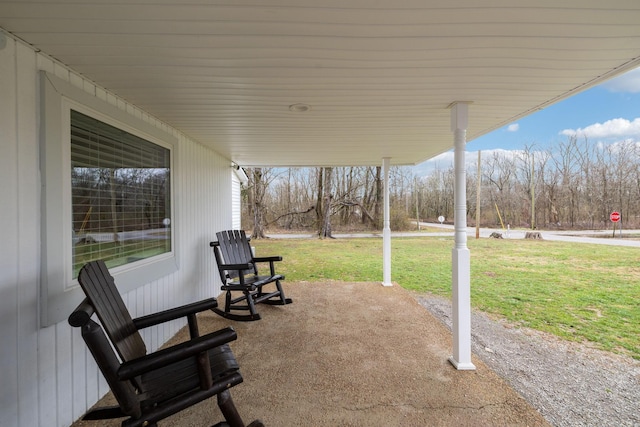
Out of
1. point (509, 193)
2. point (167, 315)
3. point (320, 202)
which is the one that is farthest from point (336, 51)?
point (509, 193)

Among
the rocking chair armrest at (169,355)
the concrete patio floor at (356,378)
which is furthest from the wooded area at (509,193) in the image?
the rocking chair armrest at (169,355)

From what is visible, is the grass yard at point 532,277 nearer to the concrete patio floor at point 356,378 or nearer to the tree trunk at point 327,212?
the concrete patio floor at point 356,378

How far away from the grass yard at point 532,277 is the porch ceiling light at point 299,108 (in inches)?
133

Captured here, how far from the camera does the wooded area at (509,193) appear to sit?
1299cm

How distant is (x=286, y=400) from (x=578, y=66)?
2780 mm

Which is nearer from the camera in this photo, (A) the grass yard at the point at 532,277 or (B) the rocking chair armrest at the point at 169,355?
(B) the rocking chair armrest at the point at 169,355

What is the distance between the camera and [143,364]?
116cm

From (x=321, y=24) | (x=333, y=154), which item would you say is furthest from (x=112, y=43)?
(x=333, y=154)

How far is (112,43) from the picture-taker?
1.38 m

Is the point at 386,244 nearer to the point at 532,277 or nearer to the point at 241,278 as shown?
the point at 241,278

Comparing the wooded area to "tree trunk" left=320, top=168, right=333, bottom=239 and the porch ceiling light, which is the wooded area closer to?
"tree trunk" left=320, top=168, right=333, bottom=239

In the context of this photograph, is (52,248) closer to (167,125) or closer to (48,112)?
(48,112)

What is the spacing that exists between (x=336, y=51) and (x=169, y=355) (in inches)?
66.6

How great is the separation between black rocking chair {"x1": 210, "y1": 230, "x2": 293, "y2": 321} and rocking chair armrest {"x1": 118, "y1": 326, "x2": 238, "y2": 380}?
2034mm
